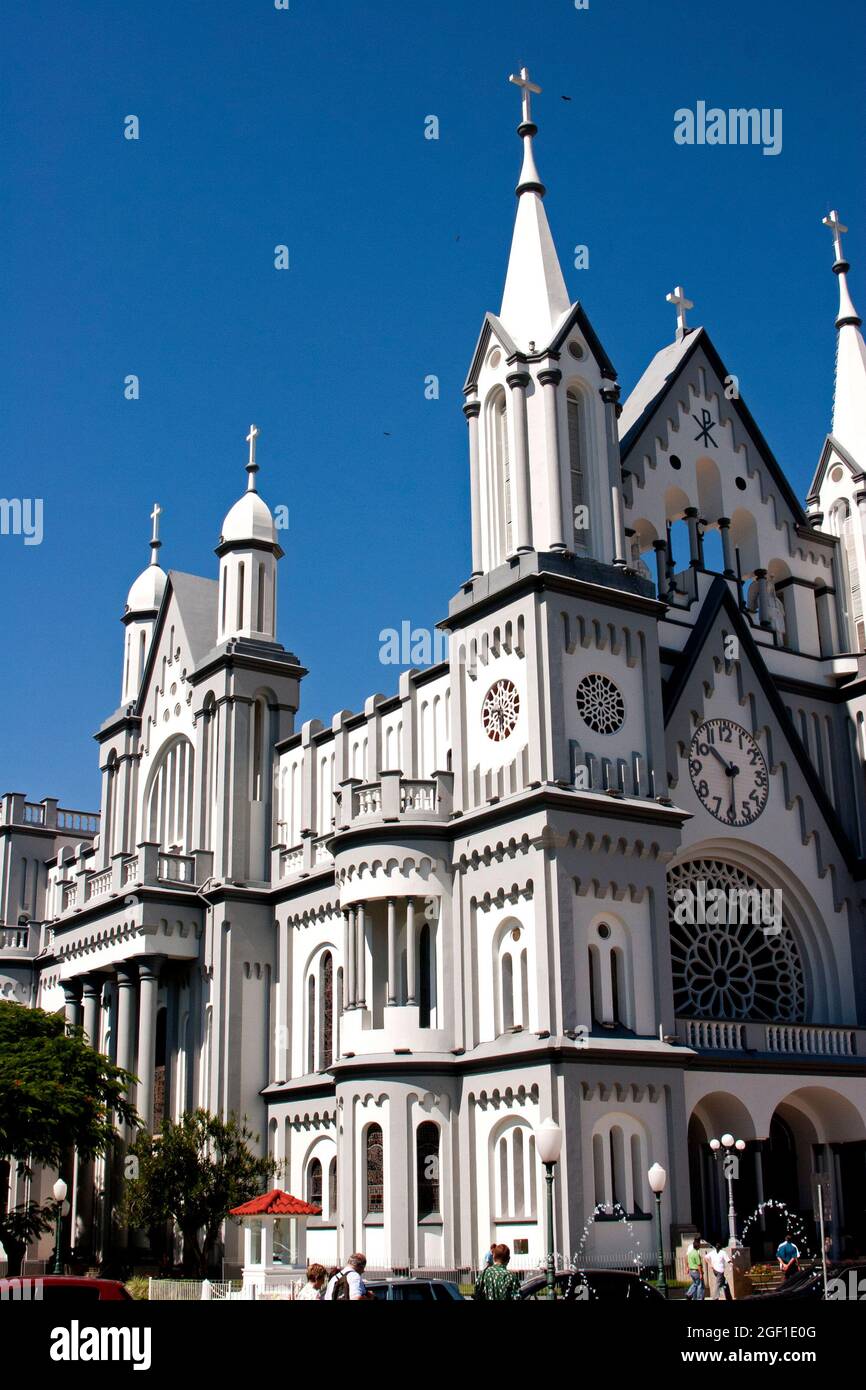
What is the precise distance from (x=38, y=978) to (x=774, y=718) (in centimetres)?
3310

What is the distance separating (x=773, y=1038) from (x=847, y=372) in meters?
25.8

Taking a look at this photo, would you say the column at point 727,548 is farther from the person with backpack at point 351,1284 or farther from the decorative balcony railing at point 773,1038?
the person with backpack at point 351,1284

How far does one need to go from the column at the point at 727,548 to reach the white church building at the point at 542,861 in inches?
5.2

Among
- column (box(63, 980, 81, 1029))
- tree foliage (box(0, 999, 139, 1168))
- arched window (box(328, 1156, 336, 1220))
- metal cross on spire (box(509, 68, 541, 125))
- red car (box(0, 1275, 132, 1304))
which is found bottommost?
red car (box(0, 1275, 132, 1304))

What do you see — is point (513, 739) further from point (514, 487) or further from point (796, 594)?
point (796, 594)

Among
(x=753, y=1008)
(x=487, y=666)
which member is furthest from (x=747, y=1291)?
(x=487, y=666)

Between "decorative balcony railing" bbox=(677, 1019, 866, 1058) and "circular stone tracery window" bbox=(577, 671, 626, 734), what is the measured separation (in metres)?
8.23

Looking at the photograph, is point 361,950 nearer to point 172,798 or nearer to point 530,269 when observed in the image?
point 172,798

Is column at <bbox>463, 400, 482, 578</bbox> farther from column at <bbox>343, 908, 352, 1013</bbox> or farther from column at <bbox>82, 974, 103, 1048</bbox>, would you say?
column at <bbox>82, 974, 103, 1048</bbox>

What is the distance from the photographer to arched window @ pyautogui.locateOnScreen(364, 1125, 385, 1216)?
41.6 m

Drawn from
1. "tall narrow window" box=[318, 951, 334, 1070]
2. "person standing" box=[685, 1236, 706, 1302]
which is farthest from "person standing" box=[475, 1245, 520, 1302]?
"tall narrow window" box=[318, 951, 334, 1070]

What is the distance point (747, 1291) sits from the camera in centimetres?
3484

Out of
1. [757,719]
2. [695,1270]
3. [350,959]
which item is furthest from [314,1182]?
[757,719]
